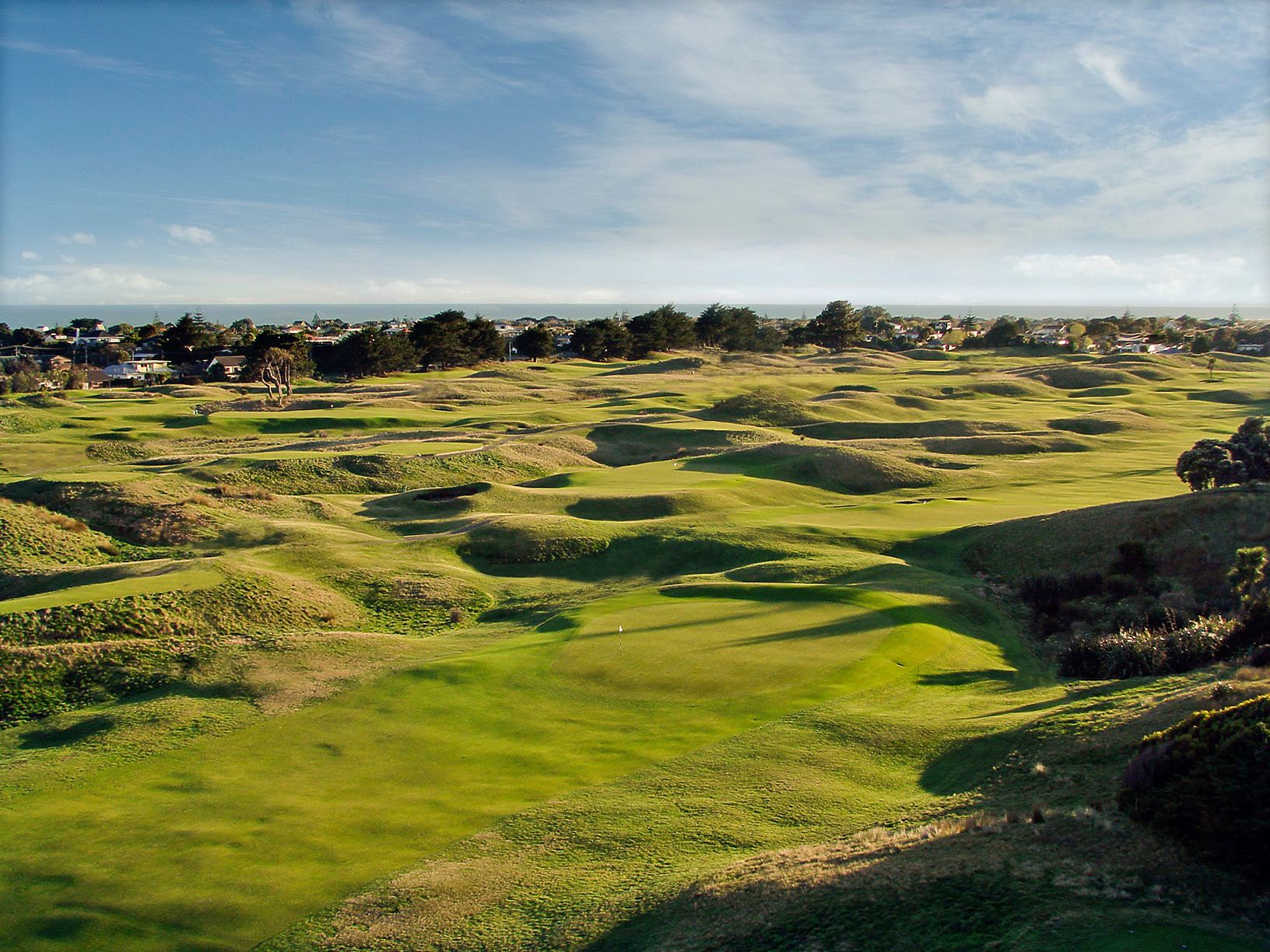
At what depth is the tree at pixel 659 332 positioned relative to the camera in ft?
391

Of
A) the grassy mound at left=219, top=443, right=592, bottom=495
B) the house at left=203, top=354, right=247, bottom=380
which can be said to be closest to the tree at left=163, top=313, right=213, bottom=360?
the house at left=203, top=354, right=247, bottom=380

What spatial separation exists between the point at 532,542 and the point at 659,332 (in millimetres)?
93961

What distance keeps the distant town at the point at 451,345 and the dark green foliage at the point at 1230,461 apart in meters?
61.6

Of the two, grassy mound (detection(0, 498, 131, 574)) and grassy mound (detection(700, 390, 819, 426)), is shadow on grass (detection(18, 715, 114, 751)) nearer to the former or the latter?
grassy mound (detection(0, 498, 131, 574))

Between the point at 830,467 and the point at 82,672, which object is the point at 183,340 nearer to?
the point at 830,467

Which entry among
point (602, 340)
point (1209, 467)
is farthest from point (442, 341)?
point (1209, 467)

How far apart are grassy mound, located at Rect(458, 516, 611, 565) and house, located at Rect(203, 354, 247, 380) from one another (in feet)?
A: 232

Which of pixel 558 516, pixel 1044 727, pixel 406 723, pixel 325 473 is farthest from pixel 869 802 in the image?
pixel 325 473

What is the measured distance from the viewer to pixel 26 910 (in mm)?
9688

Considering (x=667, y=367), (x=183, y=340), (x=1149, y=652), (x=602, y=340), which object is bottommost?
(x=1149, y=652)

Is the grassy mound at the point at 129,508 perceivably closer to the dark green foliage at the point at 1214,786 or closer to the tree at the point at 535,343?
the dark green foliage at the point at 1214,786

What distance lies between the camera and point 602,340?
114938mm

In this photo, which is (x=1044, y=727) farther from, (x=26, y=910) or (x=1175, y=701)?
(x=26, y=910)

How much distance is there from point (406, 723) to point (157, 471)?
26.4 m
